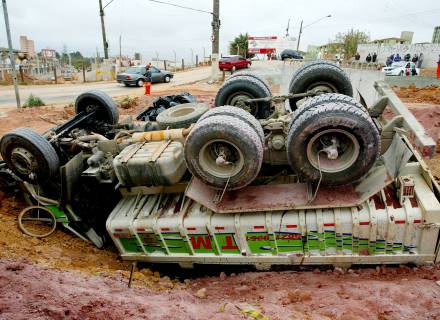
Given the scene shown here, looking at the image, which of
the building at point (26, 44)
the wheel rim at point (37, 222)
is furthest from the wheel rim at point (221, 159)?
the building at point (26, 44)

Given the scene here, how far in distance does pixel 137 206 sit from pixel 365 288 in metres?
2.68

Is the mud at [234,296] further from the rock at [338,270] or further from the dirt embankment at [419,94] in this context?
the dirt embankment at [419,94]

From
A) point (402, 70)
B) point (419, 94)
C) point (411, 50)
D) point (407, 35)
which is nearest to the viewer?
point (419, 94)

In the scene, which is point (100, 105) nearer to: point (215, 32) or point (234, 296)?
point (234, 296)

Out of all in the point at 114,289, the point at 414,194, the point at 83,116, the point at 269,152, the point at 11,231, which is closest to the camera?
the point at 114,289

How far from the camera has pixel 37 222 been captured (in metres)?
5.00

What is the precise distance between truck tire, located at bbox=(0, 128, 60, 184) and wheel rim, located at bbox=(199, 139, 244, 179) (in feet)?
6.73

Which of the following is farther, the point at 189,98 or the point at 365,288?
the point at 189,98

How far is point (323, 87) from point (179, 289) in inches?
134

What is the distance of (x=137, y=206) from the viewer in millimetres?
4523

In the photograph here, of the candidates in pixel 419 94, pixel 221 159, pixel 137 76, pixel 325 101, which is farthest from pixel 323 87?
pixel 137 76

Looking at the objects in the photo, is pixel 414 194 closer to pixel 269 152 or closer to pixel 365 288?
pixel 365 288

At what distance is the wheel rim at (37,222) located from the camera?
187 inches

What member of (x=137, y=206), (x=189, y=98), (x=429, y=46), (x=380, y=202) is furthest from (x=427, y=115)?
(x=429, y=46)
